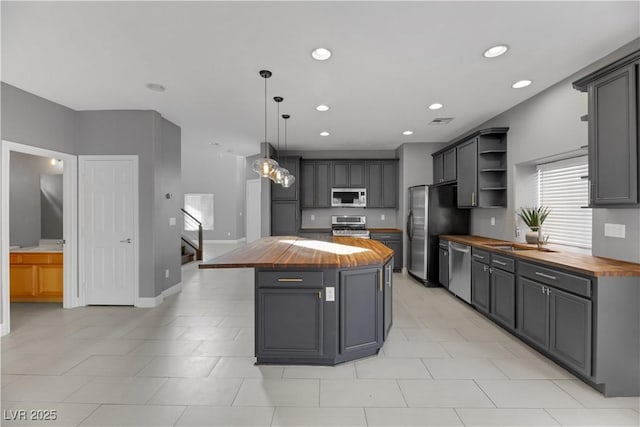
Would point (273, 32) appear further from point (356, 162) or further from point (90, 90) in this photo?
point (356, 162)

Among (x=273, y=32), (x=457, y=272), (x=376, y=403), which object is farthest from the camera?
(x=457, y=272)

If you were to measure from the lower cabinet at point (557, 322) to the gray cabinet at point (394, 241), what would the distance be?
3.23 meters

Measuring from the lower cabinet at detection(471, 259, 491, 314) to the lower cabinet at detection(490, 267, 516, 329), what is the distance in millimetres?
100

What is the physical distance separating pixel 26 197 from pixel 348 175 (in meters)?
5.64

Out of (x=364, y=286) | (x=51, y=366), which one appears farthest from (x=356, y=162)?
(x=51, y=366)

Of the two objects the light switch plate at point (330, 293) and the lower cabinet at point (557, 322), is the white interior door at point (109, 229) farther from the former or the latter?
the lower cabinet at point (557, 322)

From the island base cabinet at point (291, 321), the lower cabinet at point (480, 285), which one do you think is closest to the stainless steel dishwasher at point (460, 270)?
the lower cabinet at point (480, 285)

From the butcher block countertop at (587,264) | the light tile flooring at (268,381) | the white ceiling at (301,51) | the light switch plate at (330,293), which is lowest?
the light tile flooring at (268,381)

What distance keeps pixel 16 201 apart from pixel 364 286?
5.64 meters

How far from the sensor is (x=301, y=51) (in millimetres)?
2537

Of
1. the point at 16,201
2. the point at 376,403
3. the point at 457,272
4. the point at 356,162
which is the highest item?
the point at 356,162

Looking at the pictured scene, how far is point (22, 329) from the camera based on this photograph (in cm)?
329

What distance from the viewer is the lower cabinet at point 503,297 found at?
3.05 meters

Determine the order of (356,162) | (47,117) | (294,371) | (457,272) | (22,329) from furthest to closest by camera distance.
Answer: (356,162) → (457,272) → (47,117) → (22,329) → (294,371)
